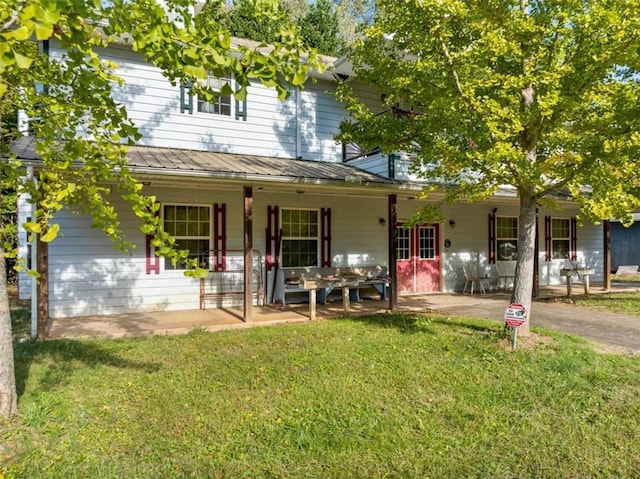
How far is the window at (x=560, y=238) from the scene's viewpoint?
556 inches

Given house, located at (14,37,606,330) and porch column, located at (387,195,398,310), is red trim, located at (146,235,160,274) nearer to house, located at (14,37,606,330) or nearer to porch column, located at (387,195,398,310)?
house, located at (14,37,606,330)

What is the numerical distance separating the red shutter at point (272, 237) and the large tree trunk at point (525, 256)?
5213 millimetres

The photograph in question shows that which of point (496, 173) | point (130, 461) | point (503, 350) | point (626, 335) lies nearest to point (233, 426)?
point (130, 461)

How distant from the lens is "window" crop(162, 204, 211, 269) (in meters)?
8.82

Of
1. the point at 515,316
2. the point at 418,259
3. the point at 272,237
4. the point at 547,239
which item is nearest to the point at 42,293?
the point at 272,237

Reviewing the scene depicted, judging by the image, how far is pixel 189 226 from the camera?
29.5 ft

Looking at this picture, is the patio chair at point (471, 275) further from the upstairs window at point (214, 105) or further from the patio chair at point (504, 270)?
the upstairs window at point (214, 105)

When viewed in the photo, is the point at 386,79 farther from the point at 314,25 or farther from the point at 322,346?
the point at 314,25

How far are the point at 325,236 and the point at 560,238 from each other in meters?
8.77

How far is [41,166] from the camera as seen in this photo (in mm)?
5812

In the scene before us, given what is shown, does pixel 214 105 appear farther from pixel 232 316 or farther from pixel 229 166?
pixel 232 316

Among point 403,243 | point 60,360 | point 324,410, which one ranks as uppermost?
point 403,243

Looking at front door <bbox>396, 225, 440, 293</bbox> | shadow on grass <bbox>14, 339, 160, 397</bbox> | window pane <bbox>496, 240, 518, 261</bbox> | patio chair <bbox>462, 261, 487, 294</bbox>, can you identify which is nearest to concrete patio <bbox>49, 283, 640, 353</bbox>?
shadow on grass <bbox>14, 339, 160, 397</bbox>

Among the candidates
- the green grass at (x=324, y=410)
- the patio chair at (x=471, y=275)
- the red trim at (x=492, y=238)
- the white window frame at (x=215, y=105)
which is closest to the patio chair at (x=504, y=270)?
the red trim at (x=492, y=238)
